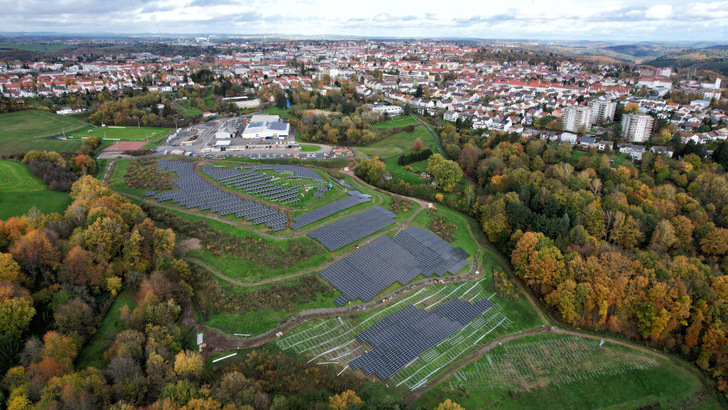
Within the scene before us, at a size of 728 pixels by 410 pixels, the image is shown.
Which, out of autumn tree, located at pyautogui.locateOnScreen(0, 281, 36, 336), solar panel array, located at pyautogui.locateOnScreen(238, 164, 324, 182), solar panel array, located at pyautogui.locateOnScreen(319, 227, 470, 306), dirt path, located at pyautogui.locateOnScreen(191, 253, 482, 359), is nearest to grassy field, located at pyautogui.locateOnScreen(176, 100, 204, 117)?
solar panel array, located at pyautogui.locateOnScreen(238, 164, 324, 182)

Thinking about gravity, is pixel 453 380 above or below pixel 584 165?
below

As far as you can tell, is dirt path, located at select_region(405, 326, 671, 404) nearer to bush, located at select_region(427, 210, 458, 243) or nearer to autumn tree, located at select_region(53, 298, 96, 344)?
bush, located at select_region(427, 210, 458, 243)

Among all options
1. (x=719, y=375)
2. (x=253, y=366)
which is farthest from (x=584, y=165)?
(x=253, y=366)

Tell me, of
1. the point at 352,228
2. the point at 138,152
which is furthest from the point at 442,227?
the point at 138,152

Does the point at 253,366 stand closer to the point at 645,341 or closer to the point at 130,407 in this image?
the point at 130,407

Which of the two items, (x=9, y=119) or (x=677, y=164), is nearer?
(x=677, y=164)

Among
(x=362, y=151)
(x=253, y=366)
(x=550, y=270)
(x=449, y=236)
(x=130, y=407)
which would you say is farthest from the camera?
(x=362, y=151)

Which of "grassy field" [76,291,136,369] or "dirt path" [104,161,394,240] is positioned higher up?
"dirt path" [104,161,394,240]
